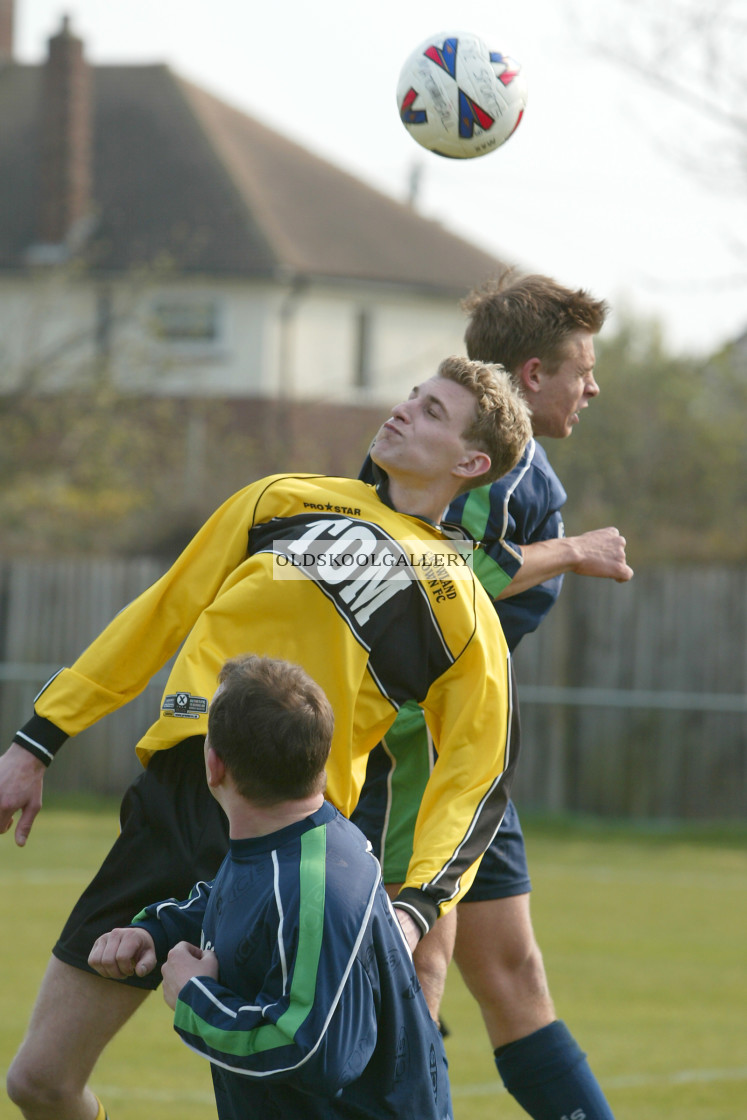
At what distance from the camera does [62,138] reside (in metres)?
27.1

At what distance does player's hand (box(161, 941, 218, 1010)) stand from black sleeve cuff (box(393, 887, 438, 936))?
39 cm

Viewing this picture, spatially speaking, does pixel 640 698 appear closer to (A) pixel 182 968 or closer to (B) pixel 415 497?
(B) pixel 415 497

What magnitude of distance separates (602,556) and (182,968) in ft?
5.06

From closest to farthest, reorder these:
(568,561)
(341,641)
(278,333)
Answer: (341,641) → (568,561) → (278,333)

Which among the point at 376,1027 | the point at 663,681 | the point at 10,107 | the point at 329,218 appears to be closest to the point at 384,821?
the point at 376,1027

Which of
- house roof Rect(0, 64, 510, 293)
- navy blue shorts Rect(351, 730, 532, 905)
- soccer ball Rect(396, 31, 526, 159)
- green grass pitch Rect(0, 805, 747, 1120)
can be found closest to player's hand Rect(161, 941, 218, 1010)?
navy blue shorts Rect(351, 730, 532, 905)

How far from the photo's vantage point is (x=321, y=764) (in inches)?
103

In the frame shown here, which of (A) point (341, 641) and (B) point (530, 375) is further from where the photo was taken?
(B) point (530, 375)

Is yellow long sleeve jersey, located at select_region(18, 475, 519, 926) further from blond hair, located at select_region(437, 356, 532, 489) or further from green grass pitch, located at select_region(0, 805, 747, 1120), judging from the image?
green grass pitch, located at select_region(0, 805, 747, 1120)

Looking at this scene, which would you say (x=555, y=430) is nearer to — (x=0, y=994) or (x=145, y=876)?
(x=145, y=876)

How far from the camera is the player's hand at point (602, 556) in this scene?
360 cm

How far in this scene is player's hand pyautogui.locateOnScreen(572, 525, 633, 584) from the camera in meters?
3.60

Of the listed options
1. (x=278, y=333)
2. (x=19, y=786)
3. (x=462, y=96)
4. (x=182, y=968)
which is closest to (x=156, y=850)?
(x=19, y=786)

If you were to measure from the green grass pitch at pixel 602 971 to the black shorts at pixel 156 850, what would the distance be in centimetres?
209
